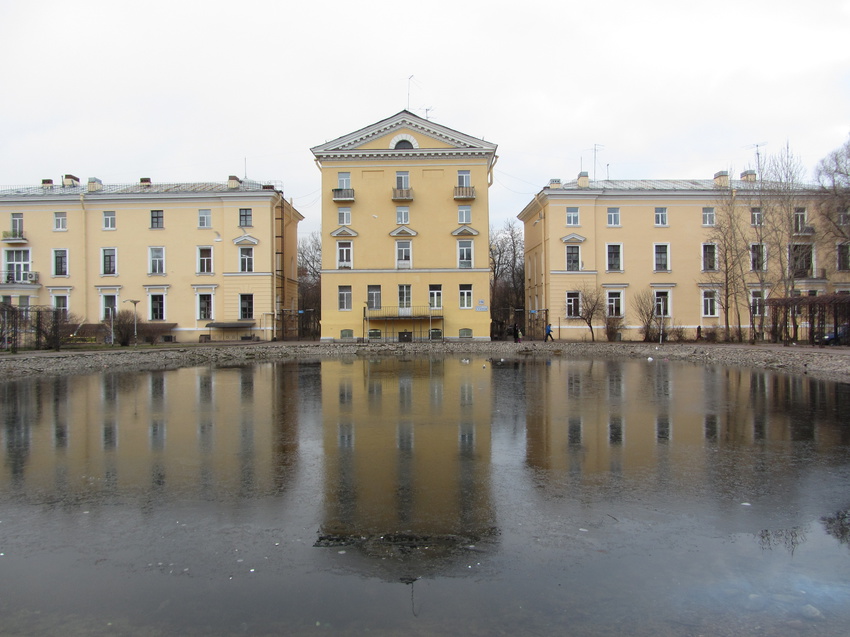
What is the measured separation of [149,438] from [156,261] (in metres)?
40.7

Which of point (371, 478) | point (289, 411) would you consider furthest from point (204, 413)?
point (371, 478)

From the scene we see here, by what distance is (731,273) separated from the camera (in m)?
41.9

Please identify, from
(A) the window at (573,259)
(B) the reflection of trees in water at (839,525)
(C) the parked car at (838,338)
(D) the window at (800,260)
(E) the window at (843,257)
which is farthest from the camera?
(A) the window at (573,259)

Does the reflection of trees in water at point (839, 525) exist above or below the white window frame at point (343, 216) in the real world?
below

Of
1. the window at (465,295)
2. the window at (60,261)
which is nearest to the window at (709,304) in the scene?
the window at (465,295)

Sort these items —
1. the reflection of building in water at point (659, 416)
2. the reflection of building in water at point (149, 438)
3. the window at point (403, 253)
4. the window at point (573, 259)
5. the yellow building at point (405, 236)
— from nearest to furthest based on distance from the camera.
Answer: the reflection of building in water at point (149, 438) < the reflection of building in water at point (659, 416) < the yellow building at point (405, 236) < the window at point (403, 253) < the window at point (573, 259)

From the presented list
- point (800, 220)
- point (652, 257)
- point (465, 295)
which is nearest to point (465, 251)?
point (465, 295)

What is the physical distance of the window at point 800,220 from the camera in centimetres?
4349

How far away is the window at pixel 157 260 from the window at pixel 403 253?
18.6 meters

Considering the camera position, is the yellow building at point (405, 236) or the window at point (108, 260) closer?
the yellow building at point (405, 236)

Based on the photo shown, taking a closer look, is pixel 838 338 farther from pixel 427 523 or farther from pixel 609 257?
pixel 427 523

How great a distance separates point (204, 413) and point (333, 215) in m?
33.7

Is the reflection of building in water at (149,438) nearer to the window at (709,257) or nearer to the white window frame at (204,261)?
the white window frame at (204,261)

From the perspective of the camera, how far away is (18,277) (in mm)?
45875
